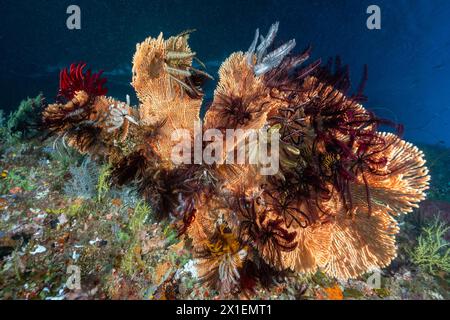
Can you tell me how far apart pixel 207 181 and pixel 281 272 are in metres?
1.59

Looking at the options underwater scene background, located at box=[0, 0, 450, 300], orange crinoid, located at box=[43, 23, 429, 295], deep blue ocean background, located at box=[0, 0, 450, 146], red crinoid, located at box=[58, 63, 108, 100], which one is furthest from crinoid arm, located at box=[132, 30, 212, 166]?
deep blue ocean background, located at box=[0, 0, 450, 146]

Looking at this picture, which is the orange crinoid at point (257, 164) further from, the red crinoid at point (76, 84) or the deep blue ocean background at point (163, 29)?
the deep blue ocean background at point (163, 29)

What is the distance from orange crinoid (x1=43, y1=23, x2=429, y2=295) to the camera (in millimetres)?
2441

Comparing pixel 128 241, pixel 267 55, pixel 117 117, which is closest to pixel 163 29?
pixel 267 55

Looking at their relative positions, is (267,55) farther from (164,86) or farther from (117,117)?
(117,117)

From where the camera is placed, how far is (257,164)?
2.57 meters

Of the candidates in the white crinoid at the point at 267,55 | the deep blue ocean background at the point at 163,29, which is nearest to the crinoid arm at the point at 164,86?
the white crinoid at the point at 267,55

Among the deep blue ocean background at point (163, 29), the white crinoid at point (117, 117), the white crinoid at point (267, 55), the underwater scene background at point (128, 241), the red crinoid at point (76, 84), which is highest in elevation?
the deep blue ocean background at point (163, 29)

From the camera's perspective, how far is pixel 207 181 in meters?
2.70

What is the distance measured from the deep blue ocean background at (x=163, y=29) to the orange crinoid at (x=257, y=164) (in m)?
13.1

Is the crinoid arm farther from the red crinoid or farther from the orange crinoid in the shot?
the red crinoid

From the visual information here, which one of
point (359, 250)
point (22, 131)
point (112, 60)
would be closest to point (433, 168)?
point (359, 250)

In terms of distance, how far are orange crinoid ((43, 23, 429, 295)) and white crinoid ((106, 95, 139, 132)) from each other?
0.01m

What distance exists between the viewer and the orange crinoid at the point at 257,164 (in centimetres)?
244
